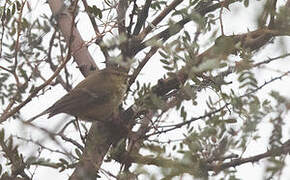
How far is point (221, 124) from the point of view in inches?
69.9

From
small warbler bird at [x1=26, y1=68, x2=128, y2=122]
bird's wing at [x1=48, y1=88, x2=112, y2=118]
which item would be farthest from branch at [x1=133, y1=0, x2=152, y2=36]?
bird's wing at [x1=48, y1=88, x2=112, y2=118]

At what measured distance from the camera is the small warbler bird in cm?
352

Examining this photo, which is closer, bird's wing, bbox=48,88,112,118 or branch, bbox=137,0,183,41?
branch, bbox=137,0,183,41

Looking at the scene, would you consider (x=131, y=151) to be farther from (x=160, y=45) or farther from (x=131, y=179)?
(x=160, y=45)

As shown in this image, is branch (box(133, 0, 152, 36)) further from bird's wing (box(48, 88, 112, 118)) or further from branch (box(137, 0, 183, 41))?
bird's wing (box(48, 88, 112, 118))

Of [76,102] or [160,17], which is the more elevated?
[160,17]

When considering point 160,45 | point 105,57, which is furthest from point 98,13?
point 160,45

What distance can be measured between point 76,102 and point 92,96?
217mm

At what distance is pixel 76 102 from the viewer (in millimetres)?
Result: 3682

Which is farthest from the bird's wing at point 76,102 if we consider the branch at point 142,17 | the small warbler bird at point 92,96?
the branch at point 142,17

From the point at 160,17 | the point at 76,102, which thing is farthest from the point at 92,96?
the point at 160,17

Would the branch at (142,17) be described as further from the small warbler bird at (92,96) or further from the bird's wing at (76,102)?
the bird's wing at (76,102)

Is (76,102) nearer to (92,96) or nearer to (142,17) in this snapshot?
(92,96)

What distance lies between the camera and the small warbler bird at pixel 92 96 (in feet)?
11.5
